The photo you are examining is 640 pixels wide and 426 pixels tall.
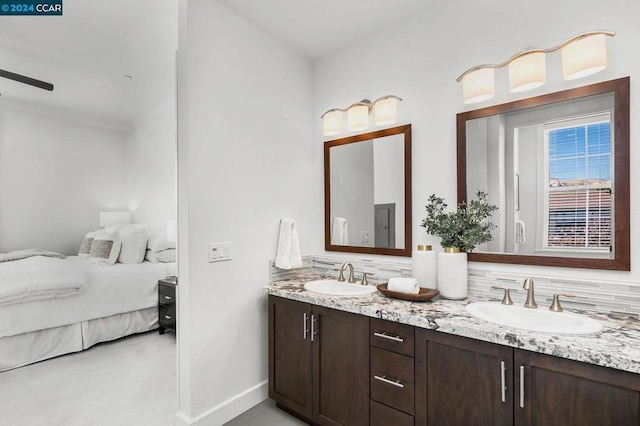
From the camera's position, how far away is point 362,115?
2.31m

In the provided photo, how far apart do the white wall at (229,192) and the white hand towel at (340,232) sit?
269mm

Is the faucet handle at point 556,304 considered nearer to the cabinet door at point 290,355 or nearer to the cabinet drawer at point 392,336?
the cabinet drawer at point 392,336

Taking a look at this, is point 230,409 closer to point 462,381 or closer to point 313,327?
point 313,327

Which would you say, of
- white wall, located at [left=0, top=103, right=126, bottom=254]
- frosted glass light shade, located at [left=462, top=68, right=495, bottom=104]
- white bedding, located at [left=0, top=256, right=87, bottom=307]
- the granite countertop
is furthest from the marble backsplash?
white wall, located at [left=0, top=103, right=126, bottom=254]

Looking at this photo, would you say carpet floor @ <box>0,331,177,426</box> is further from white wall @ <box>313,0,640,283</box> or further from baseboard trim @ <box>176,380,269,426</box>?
white wall @ <box>313,0,640,283</box>

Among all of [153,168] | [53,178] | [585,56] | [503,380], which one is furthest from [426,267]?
[53,178]

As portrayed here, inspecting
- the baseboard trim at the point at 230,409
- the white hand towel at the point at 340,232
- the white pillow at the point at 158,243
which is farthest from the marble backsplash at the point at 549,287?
the white pillow at the point at 158,243

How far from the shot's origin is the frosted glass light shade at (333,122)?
2438 mm

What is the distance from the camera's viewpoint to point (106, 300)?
324cm

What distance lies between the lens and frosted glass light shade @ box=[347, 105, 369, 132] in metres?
2.30

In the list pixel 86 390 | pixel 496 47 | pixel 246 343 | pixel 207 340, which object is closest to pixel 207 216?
pixel 207 340

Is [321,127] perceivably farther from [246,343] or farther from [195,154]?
[246,343]

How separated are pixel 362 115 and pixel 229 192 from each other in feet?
3.55

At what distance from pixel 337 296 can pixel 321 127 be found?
146cm
